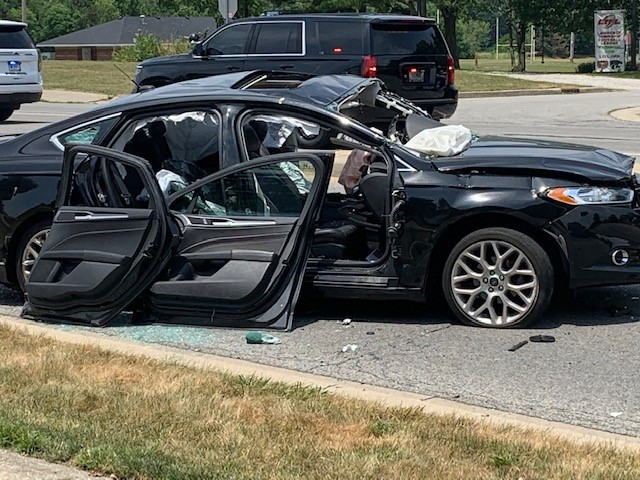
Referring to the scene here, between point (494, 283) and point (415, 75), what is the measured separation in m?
11.0

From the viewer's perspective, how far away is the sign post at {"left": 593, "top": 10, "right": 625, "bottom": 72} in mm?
47594

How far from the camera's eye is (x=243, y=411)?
520cm

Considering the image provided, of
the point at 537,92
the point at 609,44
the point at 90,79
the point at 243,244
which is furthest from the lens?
the point at 609,44

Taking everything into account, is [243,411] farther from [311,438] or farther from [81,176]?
[81,176]

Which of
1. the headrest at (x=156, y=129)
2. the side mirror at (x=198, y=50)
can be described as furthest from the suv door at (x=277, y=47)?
the headrest at (x=156, y=129)

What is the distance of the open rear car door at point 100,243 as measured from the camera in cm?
700

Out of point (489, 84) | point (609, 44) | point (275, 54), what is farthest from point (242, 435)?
point (609, 44)

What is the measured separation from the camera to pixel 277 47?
18.0m

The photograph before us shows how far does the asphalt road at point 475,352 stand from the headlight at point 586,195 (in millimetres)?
842

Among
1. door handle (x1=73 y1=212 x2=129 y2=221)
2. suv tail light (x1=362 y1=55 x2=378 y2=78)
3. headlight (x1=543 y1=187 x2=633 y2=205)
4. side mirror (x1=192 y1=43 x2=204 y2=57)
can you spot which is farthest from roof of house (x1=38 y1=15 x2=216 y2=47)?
headlight (x1=543 y1=187 x2=633 y2=205)

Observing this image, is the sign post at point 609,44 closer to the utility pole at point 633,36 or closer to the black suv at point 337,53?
the utility pole at point 633,36

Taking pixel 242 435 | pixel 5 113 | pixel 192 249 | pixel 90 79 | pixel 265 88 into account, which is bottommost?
pixel 242 435

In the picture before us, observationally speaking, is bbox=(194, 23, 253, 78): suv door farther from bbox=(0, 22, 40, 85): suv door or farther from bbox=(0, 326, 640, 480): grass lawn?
bbox=(0, 326, 640, 480): grass lawn

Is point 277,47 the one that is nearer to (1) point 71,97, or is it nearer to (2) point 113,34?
(1) point 71,97
